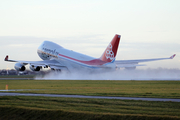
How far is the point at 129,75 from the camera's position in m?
65.7

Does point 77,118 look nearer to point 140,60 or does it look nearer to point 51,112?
point 51,112

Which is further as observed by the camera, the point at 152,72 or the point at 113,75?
the point at 152,72

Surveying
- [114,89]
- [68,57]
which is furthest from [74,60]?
[114,89]

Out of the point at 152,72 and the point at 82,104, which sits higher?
the point at 82,104

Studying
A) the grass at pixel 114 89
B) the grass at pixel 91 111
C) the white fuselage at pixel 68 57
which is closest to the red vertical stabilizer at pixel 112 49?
the white fuselage at pixel 68 57

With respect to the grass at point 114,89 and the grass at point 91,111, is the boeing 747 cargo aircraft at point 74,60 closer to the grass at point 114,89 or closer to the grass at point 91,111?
the grass at point 114,89

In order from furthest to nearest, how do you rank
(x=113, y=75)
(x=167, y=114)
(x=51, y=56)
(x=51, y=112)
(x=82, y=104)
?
(x=51, y=56) → (x=113, y=75) → (x=82, y=104) → (x=51, y=112) → (x=167, y=114)

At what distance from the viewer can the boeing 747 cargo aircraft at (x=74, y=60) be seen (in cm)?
6475

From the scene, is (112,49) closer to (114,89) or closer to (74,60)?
(74,60)

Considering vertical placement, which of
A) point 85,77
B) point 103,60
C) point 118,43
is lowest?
point 85,77

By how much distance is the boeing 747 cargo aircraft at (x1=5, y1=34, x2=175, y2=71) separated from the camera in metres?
64.8

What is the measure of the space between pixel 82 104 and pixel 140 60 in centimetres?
4449

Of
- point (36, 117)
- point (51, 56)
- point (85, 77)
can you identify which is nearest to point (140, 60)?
point (85, 77)

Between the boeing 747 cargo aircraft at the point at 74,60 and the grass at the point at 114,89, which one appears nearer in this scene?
the grass at the point at 114,89
